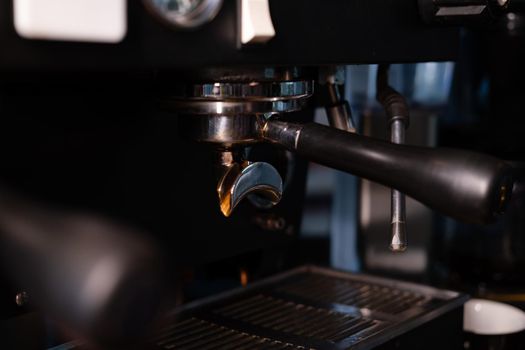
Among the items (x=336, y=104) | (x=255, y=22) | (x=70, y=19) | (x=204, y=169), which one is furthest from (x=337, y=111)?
(x=70, y=19)

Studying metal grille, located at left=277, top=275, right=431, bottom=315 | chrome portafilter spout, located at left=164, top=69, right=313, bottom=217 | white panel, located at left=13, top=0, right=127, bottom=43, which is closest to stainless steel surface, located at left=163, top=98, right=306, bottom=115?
chrome portafilter spout, located at left=164, top=69, right=313, bottom=217

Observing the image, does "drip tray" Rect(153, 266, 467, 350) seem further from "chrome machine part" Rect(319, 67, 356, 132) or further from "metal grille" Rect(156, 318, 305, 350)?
"chrome machine part" Rect(319, 67, 356, 132)

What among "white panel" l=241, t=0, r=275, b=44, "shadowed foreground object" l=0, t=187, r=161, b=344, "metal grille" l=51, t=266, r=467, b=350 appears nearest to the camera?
"shadowed foreground object" l=0, t=187, r=161, b=344

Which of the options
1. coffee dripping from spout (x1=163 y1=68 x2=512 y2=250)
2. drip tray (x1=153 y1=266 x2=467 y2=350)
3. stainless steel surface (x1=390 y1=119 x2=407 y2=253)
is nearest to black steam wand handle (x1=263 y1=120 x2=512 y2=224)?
coffee dripping from spout (x1=163 y1=68 x2=512 y2=250)

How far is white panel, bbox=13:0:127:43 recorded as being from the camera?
343 mm

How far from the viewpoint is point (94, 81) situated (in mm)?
550

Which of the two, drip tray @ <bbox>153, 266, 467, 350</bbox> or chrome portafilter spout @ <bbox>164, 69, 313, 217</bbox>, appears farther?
drip tray @ <bbox>153, 266, 467, 350</bbox>

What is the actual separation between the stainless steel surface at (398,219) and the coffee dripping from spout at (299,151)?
70 millimetres

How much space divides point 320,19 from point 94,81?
0.16 m

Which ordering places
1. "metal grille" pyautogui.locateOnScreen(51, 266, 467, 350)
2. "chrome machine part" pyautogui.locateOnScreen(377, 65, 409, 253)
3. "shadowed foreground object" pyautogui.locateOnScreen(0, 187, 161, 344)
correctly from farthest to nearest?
"metal grille" pyautogui.locateOnScreen(51, 266, 467, 350) < "chrome machine part" pyautogui.locateOnScreen(377, 65, 409, 253) < "shadowed foreground object" pyautogui.locateOnScreen(0, 187, 161, 344)

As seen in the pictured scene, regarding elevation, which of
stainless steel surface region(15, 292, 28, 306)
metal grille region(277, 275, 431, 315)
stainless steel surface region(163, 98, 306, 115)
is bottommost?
metal grille region(277, 275, 431, 315)

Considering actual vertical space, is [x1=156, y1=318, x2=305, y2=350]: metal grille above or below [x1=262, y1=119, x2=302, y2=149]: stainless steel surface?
below

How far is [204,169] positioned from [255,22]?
0.91 ft

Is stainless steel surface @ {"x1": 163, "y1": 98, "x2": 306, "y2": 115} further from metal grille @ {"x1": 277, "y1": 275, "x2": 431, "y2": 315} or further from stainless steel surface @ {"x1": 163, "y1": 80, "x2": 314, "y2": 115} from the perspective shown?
metal grille @ {"x1": 277, "y1": 275, "x2": 431, "y2": 315}
